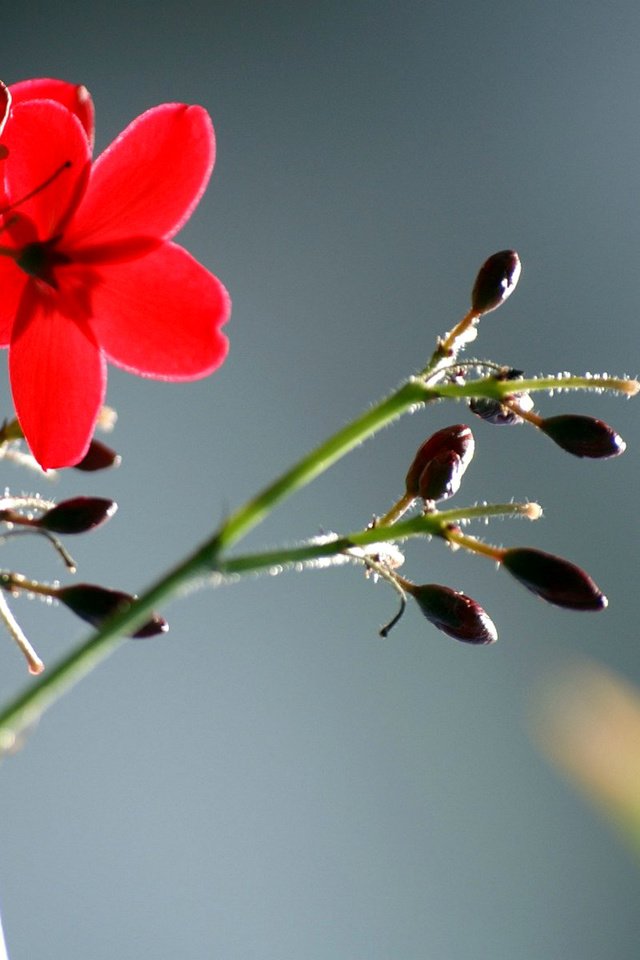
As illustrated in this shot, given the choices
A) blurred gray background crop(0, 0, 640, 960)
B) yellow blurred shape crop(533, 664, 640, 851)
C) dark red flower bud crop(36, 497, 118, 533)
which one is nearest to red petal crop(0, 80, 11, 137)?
dark red flower bud crop(36, 497, 118, 533)

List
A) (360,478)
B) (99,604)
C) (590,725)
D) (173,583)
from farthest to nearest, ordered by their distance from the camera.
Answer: (360,478)
(590,725)
(99,604)
(173,583)

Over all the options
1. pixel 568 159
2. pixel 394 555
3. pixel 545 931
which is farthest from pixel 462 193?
pixel 394 555

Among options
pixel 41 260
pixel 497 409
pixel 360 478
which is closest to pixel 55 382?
pixel 41 260

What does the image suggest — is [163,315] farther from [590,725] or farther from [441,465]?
[590,725]

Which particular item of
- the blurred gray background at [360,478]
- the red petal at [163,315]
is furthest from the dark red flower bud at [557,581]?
the blurred gray background at [360,478]

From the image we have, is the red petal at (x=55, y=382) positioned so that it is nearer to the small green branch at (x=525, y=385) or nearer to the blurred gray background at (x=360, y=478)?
the small green branch at (x=525, y=385)

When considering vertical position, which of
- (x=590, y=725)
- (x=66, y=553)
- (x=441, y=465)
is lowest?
(x=590, y=725)

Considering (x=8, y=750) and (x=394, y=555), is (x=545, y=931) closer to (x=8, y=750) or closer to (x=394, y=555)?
(x=394, y=555)
